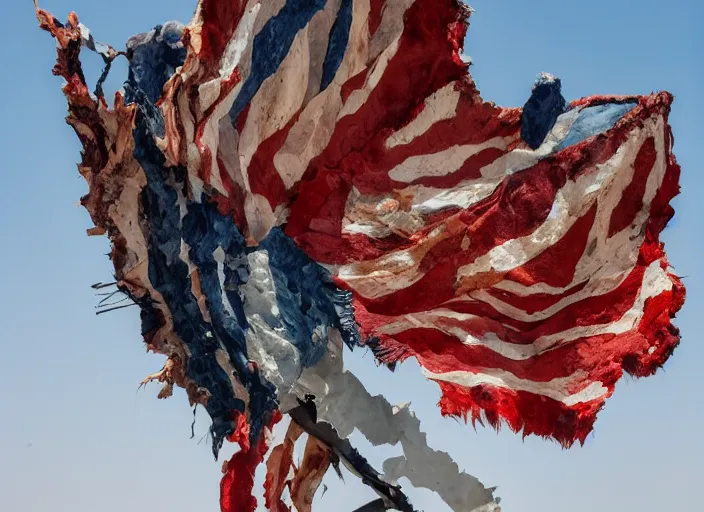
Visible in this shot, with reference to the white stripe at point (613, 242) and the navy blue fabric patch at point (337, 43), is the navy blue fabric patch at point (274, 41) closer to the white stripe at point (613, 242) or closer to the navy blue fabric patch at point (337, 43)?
the navy blue fabric patch at point (337, 43)

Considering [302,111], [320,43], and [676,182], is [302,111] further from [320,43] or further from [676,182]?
[676,182]

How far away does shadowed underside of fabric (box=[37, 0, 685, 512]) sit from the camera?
523 cm

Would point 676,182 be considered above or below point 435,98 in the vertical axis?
below

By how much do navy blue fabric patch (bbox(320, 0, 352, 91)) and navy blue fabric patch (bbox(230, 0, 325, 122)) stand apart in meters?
0.13

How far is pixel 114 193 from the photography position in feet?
16.9

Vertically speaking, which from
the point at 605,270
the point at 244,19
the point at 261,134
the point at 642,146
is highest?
the point at 244,19

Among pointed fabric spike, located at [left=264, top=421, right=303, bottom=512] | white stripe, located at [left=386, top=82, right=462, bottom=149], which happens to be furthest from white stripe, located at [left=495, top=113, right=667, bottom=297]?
pointed fabric spike, located at [left=264, top=421, right=303, bottom=512]

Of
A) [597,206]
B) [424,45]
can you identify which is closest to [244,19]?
[424,45]

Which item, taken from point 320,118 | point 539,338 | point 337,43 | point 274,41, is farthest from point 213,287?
point 539,338

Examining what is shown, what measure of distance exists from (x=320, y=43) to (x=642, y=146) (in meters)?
1.94

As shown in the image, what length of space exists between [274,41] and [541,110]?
1.61 m

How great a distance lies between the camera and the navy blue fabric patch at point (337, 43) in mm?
5341

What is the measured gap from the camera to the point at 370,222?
570 centimetres

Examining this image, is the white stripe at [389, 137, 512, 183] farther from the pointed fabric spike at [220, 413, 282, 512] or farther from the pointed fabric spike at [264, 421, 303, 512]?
the pointed fabric spike at [264, 421, 303, 512]
